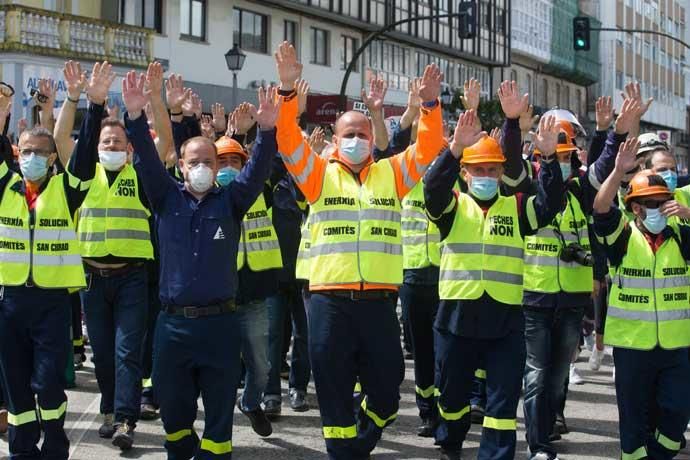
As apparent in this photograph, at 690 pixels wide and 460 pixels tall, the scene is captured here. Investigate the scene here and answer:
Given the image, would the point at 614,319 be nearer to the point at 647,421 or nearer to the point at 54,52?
the point at 647,421

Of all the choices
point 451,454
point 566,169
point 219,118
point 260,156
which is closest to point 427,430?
point 451,454

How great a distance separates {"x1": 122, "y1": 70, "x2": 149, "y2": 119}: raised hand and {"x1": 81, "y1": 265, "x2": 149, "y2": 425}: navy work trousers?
2.00 m

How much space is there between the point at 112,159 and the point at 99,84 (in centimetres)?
111

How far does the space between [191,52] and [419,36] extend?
1715 centimetres

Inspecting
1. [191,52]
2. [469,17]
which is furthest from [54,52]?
[469,17]

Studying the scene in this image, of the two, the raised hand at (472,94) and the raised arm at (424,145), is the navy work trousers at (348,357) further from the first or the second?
the raised hand at (472,94)

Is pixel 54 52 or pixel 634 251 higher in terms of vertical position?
pixel 54 52

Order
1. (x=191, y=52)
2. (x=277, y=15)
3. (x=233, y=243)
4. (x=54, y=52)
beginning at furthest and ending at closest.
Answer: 1. (x=277, y=15)
2. (x=191, y=52)
3. (x=54, y=52)
4. (x=233, y=243)

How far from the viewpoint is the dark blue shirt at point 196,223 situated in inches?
254

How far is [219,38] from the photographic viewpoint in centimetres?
3322

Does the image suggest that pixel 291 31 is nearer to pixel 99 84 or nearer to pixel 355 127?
pixel 99 84

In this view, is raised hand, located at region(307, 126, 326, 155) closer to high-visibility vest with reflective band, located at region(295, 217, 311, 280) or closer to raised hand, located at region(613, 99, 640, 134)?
high-visibility vest with reflective band, located at region(295, 217, 311, 280)

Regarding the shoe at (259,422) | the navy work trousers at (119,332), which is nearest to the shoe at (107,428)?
the navy work trousers at (119,332)

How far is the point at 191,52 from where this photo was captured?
3188cm
